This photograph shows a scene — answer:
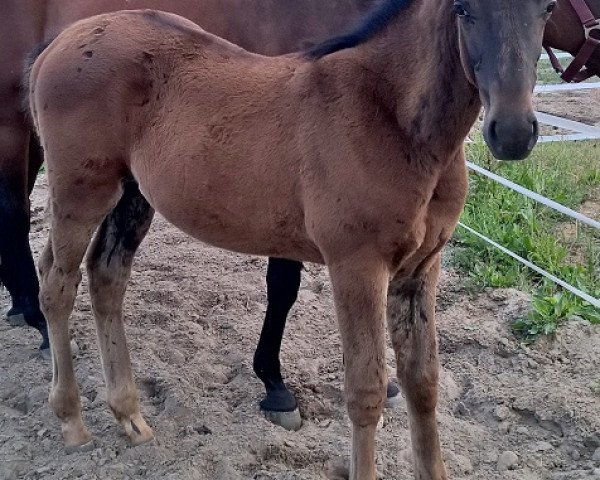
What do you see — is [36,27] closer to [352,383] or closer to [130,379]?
[130,379]

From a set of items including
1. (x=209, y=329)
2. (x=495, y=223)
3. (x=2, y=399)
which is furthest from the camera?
(x=495, y=223)

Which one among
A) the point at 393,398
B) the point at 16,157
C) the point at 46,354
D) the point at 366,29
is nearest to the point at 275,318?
the point at 393,398

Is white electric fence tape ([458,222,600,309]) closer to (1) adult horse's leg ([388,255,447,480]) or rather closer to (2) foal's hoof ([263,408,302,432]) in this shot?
(1) adult horse's leg ([388,255,447,480])

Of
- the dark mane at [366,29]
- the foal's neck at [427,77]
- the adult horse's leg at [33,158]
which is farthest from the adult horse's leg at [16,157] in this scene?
the foal's neck at [427,77]

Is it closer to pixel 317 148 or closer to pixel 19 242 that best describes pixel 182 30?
pixel 317 148

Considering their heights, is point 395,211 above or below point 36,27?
below

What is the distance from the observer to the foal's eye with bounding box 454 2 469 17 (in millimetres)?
1812

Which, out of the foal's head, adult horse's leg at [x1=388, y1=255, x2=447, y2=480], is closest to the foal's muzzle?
the foal's head

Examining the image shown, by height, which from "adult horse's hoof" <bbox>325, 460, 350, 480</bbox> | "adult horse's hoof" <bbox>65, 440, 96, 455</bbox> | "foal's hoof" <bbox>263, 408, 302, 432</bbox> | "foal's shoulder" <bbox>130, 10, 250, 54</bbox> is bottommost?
"adult horse's hoof" <bbox>65, 440, 96, 455</bbox>

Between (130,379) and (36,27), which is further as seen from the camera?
(36,27)

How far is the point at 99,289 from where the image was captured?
2996 mm

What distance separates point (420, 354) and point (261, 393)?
3.31 ft

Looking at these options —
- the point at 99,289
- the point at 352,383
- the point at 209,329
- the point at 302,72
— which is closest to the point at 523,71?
the point at 302,72

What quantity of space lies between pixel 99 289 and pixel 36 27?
1.66 metres
